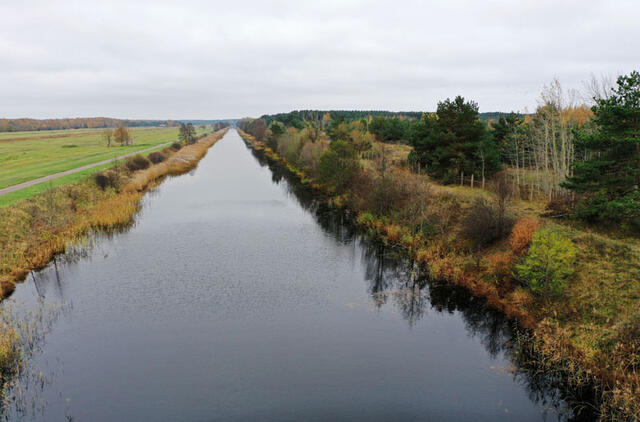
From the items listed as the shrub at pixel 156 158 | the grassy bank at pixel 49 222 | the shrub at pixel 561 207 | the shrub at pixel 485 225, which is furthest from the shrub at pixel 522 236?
the shrub at pixel 156 158

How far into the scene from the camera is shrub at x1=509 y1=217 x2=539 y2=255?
25.5 m

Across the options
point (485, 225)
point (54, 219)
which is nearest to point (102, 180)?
point (54, 219)

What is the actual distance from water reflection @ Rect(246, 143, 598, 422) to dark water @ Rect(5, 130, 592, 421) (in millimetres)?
129

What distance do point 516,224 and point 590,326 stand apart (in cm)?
932

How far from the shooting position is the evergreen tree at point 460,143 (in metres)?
41.3

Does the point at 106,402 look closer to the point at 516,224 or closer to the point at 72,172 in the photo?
the point at 516,224

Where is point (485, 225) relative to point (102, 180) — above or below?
below

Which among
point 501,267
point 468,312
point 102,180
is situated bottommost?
point 468,312

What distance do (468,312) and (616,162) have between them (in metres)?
12.9

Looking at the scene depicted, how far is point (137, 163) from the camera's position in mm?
73625


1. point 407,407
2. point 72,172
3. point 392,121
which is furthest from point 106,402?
point 392,121

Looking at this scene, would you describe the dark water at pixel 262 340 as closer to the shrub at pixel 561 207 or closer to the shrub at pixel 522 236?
the shrub at pixel 522 236

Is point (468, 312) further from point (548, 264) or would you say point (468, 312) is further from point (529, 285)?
point (548, 264)

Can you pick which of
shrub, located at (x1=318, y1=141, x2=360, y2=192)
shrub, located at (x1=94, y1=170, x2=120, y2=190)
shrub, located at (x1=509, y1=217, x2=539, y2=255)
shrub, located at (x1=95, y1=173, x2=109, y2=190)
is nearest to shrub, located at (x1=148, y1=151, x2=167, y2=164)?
shrub, located at (x1=94, y1=170, x2=120, y2=190)
